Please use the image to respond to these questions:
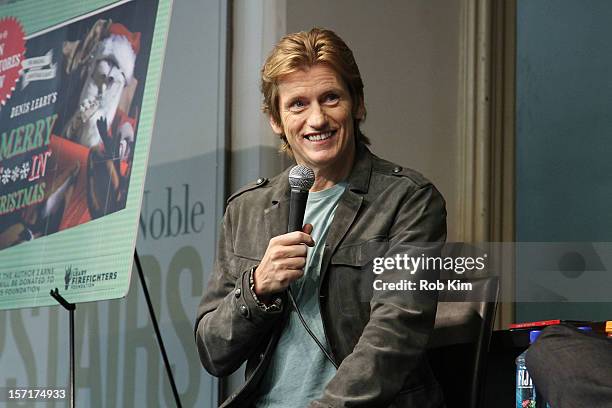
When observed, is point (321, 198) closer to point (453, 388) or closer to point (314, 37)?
point (314, 37)

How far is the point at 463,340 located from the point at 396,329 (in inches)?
11.2

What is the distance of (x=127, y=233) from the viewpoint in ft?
9.40

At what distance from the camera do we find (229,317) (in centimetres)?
236

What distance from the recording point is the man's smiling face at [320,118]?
2.46 metres

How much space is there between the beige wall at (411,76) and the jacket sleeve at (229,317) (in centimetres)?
125

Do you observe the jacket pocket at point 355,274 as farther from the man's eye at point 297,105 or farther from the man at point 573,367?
the man at point 573,367

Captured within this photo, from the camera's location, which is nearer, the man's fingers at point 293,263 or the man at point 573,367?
the man at point 573,367

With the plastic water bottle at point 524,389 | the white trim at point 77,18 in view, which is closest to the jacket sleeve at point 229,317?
the plastic water bottle at point 524,389

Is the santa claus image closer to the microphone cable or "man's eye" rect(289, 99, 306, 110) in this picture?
"man's eye" rect(289, 99, 306, 110)

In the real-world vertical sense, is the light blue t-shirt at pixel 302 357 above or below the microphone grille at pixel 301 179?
below

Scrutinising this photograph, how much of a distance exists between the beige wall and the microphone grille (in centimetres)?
140

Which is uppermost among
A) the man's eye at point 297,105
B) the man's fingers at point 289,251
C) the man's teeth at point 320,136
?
the man's eye at point 297,105

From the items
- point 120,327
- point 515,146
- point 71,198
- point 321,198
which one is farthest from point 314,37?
point 120,327

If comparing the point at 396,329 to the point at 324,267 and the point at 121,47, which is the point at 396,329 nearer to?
the point at 324,267
